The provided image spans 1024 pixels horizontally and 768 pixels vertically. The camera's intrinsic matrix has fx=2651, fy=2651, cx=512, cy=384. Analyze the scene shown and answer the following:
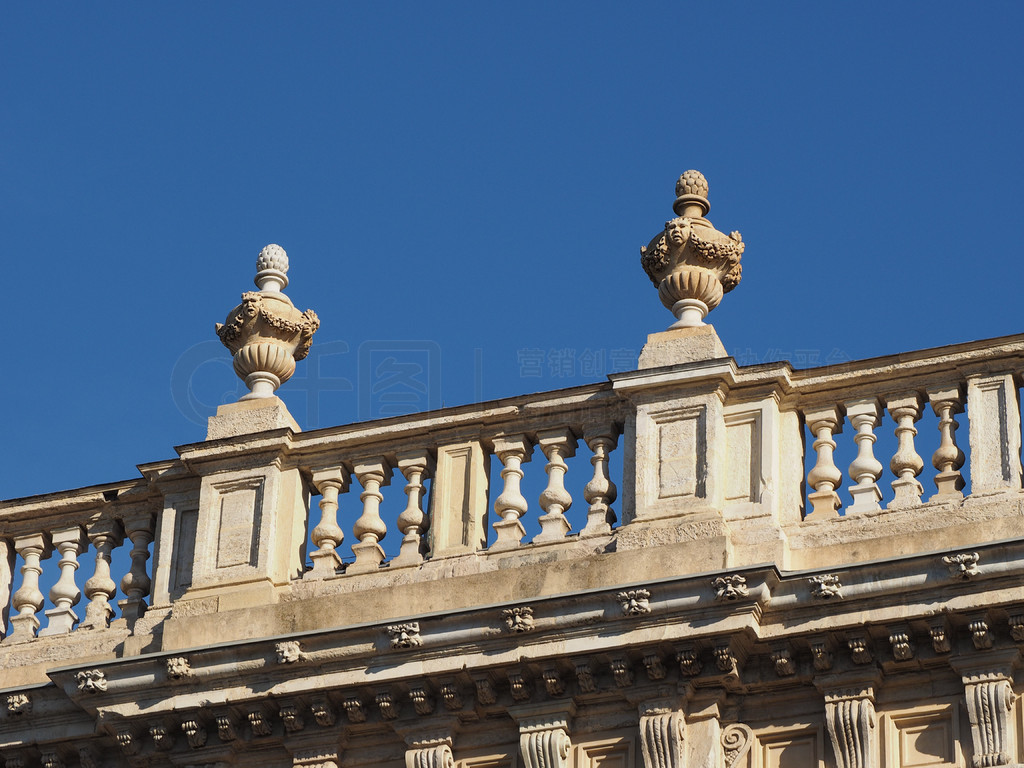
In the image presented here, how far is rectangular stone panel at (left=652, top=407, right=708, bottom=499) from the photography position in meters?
18.3

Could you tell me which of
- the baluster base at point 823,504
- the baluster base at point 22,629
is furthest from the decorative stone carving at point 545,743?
the baluster base at point 22,629

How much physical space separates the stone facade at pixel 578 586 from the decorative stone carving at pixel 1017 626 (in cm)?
1

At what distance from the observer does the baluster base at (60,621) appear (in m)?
20.1

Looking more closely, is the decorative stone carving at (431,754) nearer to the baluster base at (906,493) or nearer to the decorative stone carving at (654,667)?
the decorative stone carving at (654,667)

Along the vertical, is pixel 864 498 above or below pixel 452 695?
above

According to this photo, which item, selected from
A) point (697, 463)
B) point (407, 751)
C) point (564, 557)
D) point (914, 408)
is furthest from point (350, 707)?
point (914, 408)

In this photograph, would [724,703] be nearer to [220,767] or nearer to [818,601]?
[818,601]

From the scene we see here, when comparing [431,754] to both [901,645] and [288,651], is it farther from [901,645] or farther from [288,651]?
[901,645]

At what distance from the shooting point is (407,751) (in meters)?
18.2

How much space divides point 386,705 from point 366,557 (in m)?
1.40

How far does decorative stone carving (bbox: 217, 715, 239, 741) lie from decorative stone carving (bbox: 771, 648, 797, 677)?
387 cm

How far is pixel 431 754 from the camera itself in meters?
18.1

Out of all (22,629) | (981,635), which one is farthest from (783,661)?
(22,629)

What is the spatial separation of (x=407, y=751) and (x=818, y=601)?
121 inches
